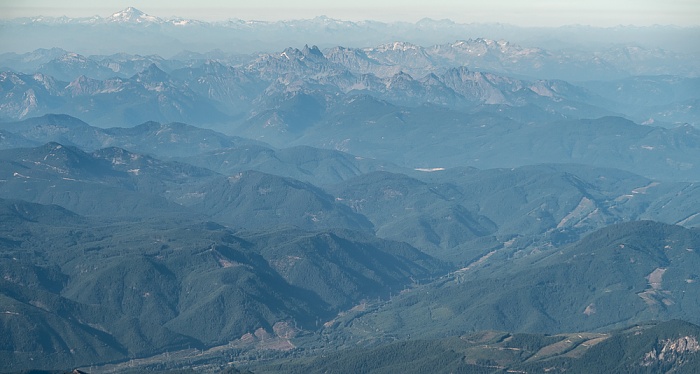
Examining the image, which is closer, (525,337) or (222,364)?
(525,337)

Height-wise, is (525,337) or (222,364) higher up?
(525,337)

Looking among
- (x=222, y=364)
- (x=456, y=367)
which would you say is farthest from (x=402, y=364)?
(x=222, y=364)

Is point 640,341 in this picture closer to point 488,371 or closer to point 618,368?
point 618,368

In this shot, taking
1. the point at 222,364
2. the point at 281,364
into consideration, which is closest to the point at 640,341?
the point at 281,364

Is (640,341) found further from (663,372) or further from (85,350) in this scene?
(85,350)

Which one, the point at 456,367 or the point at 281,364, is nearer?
the point at 456,367

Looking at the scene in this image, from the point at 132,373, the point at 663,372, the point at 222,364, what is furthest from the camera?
the point at 222,364

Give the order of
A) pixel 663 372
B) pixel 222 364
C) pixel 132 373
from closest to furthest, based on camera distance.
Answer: pixel 663 372, pixel 132 373, pixel 222 364

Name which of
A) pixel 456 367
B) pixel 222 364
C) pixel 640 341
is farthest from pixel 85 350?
pixel 640 341

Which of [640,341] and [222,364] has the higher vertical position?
[640,341]
